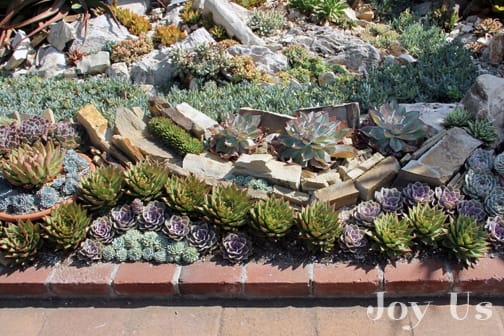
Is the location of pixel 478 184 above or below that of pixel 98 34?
below

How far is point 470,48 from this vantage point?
475 centimetres

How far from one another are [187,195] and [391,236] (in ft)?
3.64

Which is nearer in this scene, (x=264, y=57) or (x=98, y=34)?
(x=264, y=57)

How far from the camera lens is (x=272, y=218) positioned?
269 centimetres

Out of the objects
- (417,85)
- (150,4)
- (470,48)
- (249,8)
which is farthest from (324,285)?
(150,4)

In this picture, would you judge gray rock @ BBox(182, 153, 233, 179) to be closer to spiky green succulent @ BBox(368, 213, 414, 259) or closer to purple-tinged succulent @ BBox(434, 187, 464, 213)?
spiky green succulent @ BBox(368, 213, 414, 259)

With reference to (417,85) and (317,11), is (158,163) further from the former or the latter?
(317,11)

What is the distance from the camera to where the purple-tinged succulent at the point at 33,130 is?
3.22 m

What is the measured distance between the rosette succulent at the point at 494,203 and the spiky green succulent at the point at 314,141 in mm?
779

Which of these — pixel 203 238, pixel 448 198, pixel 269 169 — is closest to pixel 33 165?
pixel 203 238

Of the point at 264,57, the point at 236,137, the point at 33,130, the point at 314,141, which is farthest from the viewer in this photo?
the point at 264,57

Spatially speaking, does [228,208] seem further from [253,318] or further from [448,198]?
[448,198]

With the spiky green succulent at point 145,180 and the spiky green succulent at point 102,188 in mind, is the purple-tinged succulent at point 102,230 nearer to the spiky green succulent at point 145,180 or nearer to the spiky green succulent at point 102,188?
the spiky green succulent at point 102,188

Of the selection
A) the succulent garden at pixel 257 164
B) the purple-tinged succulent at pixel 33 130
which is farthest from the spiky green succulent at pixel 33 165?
the purple-tinged succulent at pixel 33 130
